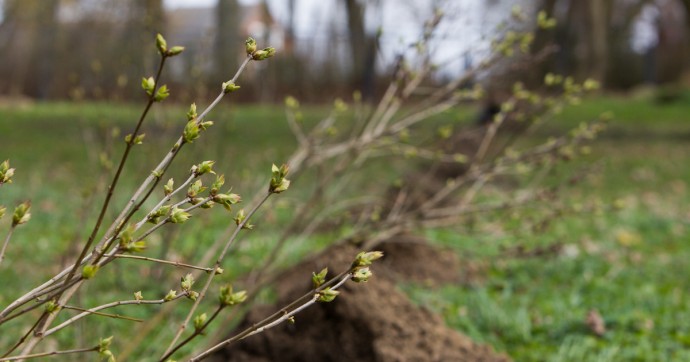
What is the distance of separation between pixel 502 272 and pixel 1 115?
16640 millimetres

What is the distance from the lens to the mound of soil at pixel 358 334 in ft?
9.75

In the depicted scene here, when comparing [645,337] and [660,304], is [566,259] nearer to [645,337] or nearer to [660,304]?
[660,304]

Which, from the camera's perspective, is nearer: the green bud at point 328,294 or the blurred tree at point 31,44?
the green bud at point 328,294

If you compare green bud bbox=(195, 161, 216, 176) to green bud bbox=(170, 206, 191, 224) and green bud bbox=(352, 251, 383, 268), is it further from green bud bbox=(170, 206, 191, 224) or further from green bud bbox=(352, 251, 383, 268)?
green bud bbox=(352, 251, 383, 268)

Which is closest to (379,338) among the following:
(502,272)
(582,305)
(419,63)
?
(419,63)

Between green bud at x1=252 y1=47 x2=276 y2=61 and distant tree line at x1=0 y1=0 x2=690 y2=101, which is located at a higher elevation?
green bud at x1=252 y1=47 x2=276 y2=61

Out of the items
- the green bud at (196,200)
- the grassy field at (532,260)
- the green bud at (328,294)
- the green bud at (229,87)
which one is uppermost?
the green bud at (229,87)

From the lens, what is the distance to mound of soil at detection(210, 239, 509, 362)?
2.97 m

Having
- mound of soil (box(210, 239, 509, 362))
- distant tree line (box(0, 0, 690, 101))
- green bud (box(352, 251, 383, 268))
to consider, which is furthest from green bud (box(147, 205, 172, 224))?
distant tree line (box(0, 0, 690, 101))

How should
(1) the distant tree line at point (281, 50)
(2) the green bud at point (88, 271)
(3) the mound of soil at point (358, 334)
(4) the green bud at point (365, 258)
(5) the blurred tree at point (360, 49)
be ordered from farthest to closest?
(1) the distant tree line at point (281, 50) → (5) the blurred tree at point (360, 49) → (3) the mound of soil at point (358, 334) → (4) the green bud at point (365, 258) → (2) the green bud at point (88, 271)

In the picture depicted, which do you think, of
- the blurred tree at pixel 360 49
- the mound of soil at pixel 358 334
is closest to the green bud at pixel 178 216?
the mound of soil at pixel 358 334

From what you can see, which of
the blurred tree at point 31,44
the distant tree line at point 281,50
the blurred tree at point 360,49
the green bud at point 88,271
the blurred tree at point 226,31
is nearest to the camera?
the green bud at point 88,271

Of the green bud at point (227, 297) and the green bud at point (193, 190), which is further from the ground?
the green bud at point (193, 190)

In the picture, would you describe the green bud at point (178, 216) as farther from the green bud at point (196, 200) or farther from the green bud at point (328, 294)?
the green bud at point (328, 294)
